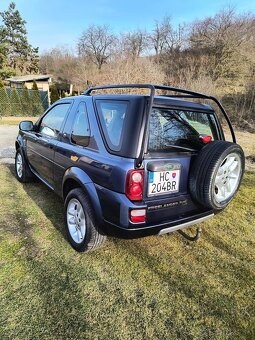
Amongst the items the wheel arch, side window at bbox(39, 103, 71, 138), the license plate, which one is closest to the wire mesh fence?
side window at bbox(39, 103, 71, 138)

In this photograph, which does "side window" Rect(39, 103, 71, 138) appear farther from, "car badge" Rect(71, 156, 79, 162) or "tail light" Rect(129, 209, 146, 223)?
"tail light" Rect(129, 209, 146, 223)

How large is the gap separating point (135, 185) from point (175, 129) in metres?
0.81

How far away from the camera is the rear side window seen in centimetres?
229

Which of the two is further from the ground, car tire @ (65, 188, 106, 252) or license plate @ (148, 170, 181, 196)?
license plate @ (148, 170, 181, 196)

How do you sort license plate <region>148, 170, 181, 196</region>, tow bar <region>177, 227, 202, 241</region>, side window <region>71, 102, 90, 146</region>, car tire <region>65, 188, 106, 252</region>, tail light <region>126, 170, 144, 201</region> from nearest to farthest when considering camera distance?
1. tail light <region>126, 170, 144, 201</region>
2. license plate <region>148, 170, 181, 196</region>
3. car tire <region>65, 188, 106, 252</region>
4. side window <region>71, 102, 90, 146</region>
5. tow bar <region>177, 227, 202, 241</region>

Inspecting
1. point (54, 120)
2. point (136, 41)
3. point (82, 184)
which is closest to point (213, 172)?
point (82, 184)

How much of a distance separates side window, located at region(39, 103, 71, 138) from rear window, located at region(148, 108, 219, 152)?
1.42m

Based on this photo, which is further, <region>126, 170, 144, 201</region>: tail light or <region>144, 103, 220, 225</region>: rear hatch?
<region>144, 103, 220, 225</region>: rear hatch

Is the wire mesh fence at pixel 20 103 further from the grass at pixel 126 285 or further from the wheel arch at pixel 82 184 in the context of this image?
the wheel arch at pixel 82 184

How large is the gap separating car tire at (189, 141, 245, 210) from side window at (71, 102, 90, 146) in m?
1.14

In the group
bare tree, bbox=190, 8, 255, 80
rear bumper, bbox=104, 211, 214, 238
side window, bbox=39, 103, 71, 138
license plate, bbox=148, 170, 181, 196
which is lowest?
rear bumper, bbox=104, 211, 214, 238

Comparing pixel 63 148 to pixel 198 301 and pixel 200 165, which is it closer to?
pixel 200 165

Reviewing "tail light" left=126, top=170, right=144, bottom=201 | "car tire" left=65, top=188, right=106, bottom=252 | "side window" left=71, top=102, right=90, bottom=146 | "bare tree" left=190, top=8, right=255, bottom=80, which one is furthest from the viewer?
"bare tree" left=190, top=8, right=255, bottom=80

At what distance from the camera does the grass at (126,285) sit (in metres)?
1.94
